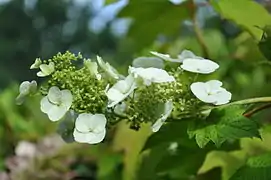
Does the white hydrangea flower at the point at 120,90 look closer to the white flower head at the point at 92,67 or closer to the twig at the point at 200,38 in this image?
the white flower head at the point at 92,67

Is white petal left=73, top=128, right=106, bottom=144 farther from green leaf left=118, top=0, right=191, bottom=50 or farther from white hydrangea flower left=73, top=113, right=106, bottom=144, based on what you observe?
green leaf left=118, top=0, right=191, bottom=50

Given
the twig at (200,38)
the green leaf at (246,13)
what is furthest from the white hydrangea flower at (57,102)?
the twig at (200,38)

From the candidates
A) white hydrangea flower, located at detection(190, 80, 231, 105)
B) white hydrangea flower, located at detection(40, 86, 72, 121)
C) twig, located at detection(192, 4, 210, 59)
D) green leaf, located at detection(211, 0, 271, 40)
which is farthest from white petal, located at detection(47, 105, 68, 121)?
twig, located at detection(192, 4, 210, 59)

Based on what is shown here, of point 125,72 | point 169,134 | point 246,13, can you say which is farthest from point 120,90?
point 125,72

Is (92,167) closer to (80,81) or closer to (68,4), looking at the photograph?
(80,81)

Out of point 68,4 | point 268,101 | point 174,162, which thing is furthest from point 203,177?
point 68,4
